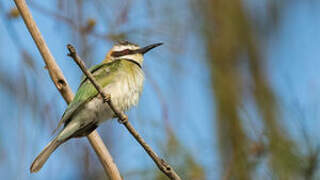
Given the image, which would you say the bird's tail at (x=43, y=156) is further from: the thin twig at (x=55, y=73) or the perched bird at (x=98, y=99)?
the thin twig at (x=55, y=73)

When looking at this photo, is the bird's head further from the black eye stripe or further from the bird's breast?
the bird's breast

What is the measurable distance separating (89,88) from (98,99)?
73mm

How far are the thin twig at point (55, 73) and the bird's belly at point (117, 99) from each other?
0.31 meters

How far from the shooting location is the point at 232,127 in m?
3.82

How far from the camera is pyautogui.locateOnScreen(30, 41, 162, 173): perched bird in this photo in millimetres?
2756

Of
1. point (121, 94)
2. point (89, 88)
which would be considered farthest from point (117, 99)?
point (89, 88)

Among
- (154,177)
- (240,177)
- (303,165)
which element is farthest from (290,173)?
(154,177)

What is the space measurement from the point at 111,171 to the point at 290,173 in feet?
3.46

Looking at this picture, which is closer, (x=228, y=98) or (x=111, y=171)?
(x=111, y=171)

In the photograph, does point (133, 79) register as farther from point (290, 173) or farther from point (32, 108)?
point (290, 173)

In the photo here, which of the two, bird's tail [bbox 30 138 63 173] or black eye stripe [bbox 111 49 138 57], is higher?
black eye stripe [bbox 111 49 138 57]

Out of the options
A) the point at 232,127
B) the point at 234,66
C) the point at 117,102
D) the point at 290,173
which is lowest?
the point at 290,173

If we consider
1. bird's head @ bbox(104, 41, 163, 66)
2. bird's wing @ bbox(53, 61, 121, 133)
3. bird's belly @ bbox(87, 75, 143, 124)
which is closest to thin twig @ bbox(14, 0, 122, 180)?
bird's wing @ bbox(53, 61, 121, 133)

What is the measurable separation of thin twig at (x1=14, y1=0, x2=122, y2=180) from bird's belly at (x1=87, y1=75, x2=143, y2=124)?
0.31 meters
